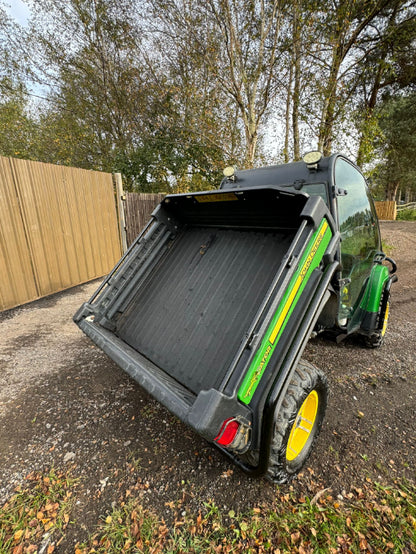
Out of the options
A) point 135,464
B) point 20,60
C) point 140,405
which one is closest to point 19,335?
point 140,405

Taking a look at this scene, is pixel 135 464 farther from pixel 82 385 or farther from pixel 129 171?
pixel 129 171

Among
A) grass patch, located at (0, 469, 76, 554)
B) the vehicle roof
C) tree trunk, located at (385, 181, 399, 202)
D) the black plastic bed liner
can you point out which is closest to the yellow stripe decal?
the black plastic bed liner

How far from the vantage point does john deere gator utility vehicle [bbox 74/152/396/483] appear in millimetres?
1445

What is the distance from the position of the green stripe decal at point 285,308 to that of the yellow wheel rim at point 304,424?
2.08 ft

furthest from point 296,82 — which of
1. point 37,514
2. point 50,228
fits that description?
point 37,514

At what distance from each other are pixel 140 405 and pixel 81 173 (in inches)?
217

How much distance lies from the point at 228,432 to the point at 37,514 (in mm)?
1367

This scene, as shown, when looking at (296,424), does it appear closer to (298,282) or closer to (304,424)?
(304,424)

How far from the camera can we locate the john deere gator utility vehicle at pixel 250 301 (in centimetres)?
145

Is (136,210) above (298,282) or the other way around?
the other way around

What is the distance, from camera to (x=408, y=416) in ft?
7.54

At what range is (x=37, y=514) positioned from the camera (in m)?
1.61

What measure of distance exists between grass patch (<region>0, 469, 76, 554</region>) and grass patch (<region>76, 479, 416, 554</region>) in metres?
0.23

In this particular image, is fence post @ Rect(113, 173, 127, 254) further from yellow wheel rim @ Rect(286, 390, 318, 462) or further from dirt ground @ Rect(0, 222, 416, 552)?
yellow wheel rim @ Rect(286, 390, 318, 462)
